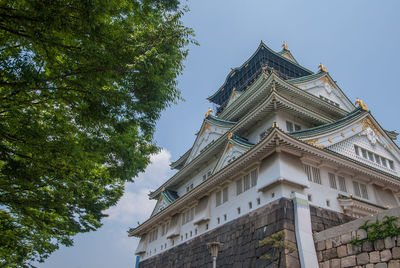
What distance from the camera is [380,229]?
9.40m

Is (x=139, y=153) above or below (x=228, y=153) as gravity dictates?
below

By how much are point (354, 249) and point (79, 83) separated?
10598 mm

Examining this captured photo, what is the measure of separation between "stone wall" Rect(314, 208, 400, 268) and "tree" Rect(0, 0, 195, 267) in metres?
7.97

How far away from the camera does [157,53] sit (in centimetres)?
718

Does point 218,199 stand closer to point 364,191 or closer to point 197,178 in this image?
point 197,178

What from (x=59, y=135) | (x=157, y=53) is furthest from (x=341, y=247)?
(x=59, y=135)

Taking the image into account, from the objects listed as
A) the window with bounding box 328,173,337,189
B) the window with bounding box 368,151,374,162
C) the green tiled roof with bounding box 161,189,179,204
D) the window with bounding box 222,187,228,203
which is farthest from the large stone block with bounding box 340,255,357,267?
the green tiled roof with bounding box 161,189,179,204

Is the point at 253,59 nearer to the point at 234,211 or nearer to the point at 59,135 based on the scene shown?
the point at 234,211

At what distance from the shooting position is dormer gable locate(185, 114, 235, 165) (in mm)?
21597

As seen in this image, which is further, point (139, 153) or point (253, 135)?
point (253, 135)

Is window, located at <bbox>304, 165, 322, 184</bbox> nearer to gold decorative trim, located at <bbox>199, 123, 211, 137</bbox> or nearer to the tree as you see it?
the tree

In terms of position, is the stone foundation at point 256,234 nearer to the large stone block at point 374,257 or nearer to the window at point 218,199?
the window at point 218,199

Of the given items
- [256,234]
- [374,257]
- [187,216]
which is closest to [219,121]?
[187,216]

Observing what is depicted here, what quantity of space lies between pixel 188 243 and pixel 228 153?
6.56 metres
